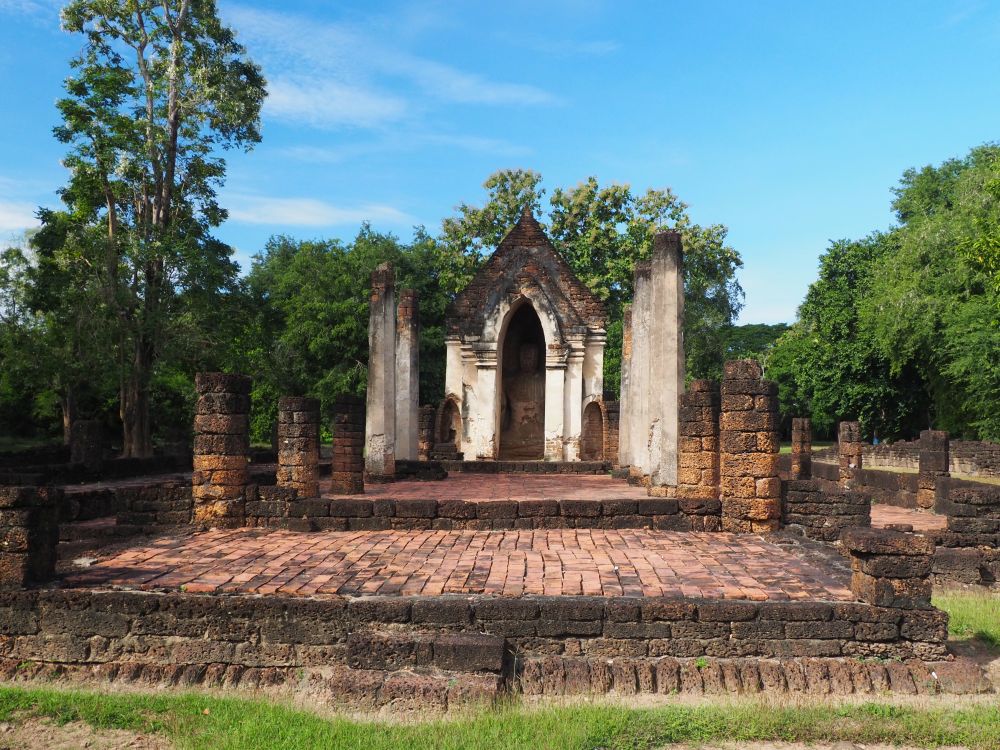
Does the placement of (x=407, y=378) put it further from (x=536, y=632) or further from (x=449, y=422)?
(x=536, y=632)

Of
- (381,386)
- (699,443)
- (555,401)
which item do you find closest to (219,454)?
(381,386)

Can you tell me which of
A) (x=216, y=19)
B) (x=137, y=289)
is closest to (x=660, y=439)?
(x=137, y=289)

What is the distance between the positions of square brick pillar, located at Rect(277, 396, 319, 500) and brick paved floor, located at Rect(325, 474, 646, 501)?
1540 mm

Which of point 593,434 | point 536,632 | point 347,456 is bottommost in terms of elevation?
point 536,632

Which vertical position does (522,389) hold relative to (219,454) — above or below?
above

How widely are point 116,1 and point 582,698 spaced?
23851 mm

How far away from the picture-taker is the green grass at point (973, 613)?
23.9ft

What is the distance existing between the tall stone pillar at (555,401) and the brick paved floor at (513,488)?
9.01 ft

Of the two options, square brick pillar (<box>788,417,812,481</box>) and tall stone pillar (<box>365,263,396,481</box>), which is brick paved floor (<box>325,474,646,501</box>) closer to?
tall stone pillar (<box>365,263,396,481</box>)

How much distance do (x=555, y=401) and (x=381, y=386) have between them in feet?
19.5

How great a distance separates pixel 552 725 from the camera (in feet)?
16.4

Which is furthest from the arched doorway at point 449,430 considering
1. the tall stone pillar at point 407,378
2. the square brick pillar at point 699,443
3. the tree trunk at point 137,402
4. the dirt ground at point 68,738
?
the dirt ground at point 68,738

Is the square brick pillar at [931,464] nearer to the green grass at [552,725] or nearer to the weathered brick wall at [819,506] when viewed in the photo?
the weathered brick wall at [819,506]

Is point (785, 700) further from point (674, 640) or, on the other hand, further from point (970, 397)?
point (970, 397)
